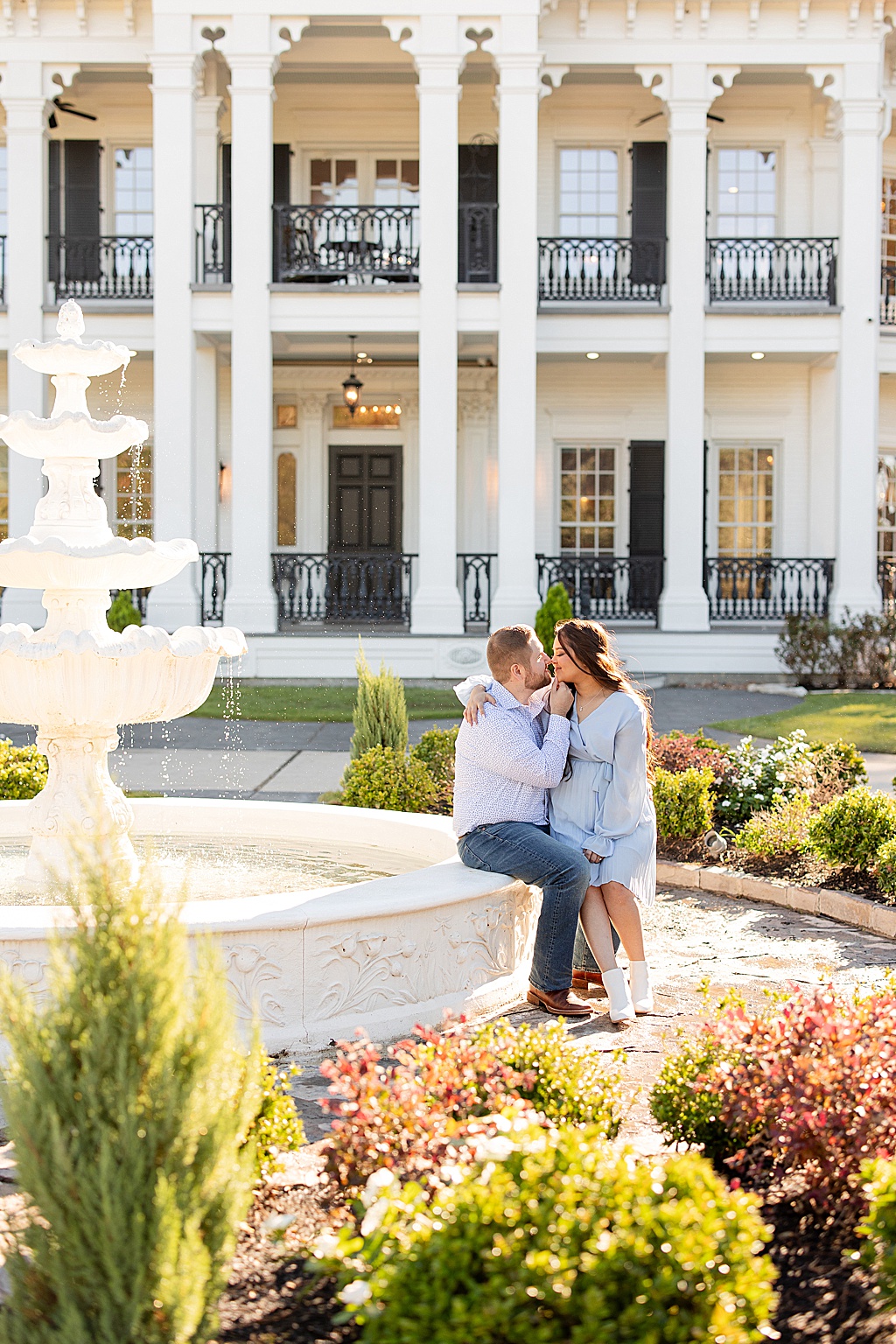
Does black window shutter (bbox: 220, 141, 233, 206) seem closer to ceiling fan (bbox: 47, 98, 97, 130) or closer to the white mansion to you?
the white mansion

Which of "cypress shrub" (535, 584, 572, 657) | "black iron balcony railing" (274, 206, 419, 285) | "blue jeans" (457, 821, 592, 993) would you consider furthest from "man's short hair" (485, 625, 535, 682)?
"black iron balcony railing" (274, 206, 419, 285)

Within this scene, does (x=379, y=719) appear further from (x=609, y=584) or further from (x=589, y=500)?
(x=589, y=500)

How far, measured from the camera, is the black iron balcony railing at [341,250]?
56.4ft

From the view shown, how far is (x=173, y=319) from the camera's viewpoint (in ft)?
55.1

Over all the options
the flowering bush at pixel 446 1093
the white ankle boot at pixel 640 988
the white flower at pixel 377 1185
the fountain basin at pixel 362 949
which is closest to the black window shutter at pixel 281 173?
the fountain basin at pixel 362 949

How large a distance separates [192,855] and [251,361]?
11.4 m

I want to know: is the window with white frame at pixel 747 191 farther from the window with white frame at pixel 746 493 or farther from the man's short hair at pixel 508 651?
the man's short hair at pixel 508 651

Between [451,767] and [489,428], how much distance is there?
12214mm

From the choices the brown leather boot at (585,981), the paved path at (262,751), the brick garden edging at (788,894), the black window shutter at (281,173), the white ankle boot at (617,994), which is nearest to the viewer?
the white ankle boot at (617,994)

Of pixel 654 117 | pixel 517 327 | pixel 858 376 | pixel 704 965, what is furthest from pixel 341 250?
pixel 704 965

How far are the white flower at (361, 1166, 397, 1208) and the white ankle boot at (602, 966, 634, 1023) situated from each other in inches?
83.1

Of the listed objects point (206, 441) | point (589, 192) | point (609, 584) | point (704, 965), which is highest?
point (589, 192)

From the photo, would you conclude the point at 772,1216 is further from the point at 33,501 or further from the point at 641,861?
the point at 33,501

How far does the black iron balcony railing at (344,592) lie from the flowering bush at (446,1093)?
14.1 m
